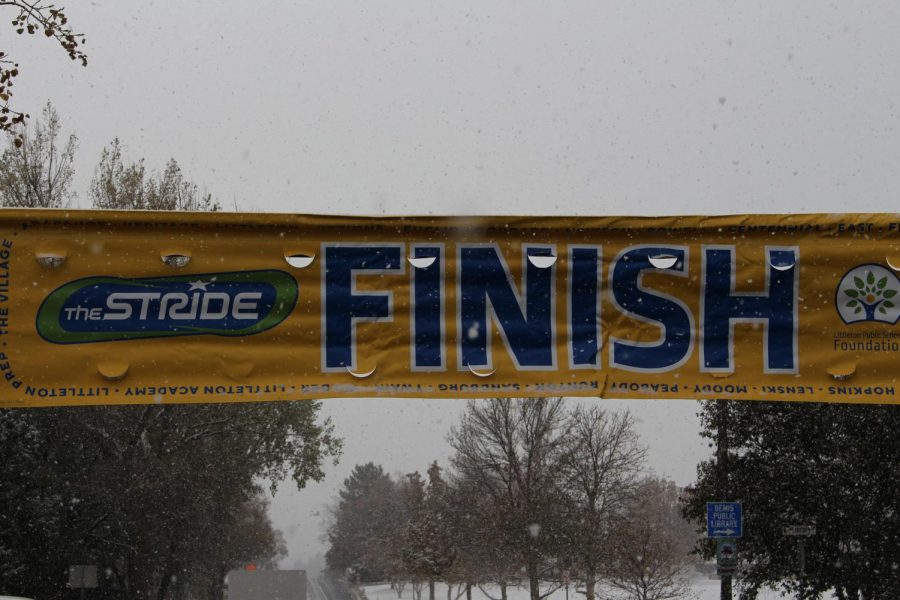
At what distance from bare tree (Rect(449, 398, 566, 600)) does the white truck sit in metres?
10.1

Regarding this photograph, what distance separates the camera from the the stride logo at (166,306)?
5250 mm

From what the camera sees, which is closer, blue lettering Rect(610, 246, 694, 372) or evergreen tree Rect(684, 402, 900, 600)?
blue lettering Rect(610, 246, 694, 372)

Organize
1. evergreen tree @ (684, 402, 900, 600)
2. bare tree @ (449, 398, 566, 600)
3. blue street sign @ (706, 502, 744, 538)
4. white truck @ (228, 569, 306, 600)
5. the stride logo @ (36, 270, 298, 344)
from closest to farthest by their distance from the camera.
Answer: the stride logo @ (36, 270, 298, 344) < blue street sign @ (706, 502, 744, 538) < evergreen tree @ (684, 402, 900, 600) < white truck @ (228, 569, 306, 600) < bare tree @ (449, 398, 566, 600)

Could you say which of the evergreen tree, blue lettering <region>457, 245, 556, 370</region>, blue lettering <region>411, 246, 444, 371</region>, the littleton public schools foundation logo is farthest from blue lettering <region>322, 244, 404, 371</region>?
the evergreen tree

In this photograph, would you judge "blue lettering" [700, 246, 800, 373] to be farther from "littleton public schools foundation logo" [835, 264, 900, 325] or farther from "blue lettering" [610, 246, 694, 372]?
"littleton public schools foundation logo" [835, 264, 900, 325]

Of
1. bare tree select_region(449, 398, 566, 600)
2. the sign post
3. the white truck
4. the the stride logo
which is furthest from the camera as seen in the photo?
bare tree select_region(449, 398, 566, 600)

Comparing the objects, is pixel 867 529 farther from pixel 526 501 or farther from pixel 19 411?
pixel 19 411

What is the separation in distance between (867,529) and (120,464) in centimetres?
2218

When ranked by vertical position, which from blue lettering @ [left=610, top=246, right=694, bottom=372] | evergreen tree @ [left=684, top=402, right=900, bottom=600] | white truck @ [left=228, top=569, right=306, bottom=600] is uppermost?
blue lettering @ [left=610, top=246, right=694, bottom=372]

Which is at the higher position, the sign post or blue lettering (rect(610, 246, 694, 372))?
blue lettering (rect(610, 246, 694, 372))

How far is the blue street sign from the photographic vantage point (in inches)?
712

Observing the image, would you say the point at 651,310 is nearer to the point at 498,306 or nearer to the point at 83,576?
the point at 498,306

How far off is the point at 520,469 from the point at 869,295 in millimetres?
36595

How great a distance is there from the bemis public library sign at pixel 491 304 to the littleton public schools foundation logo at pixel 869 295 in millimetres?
10
